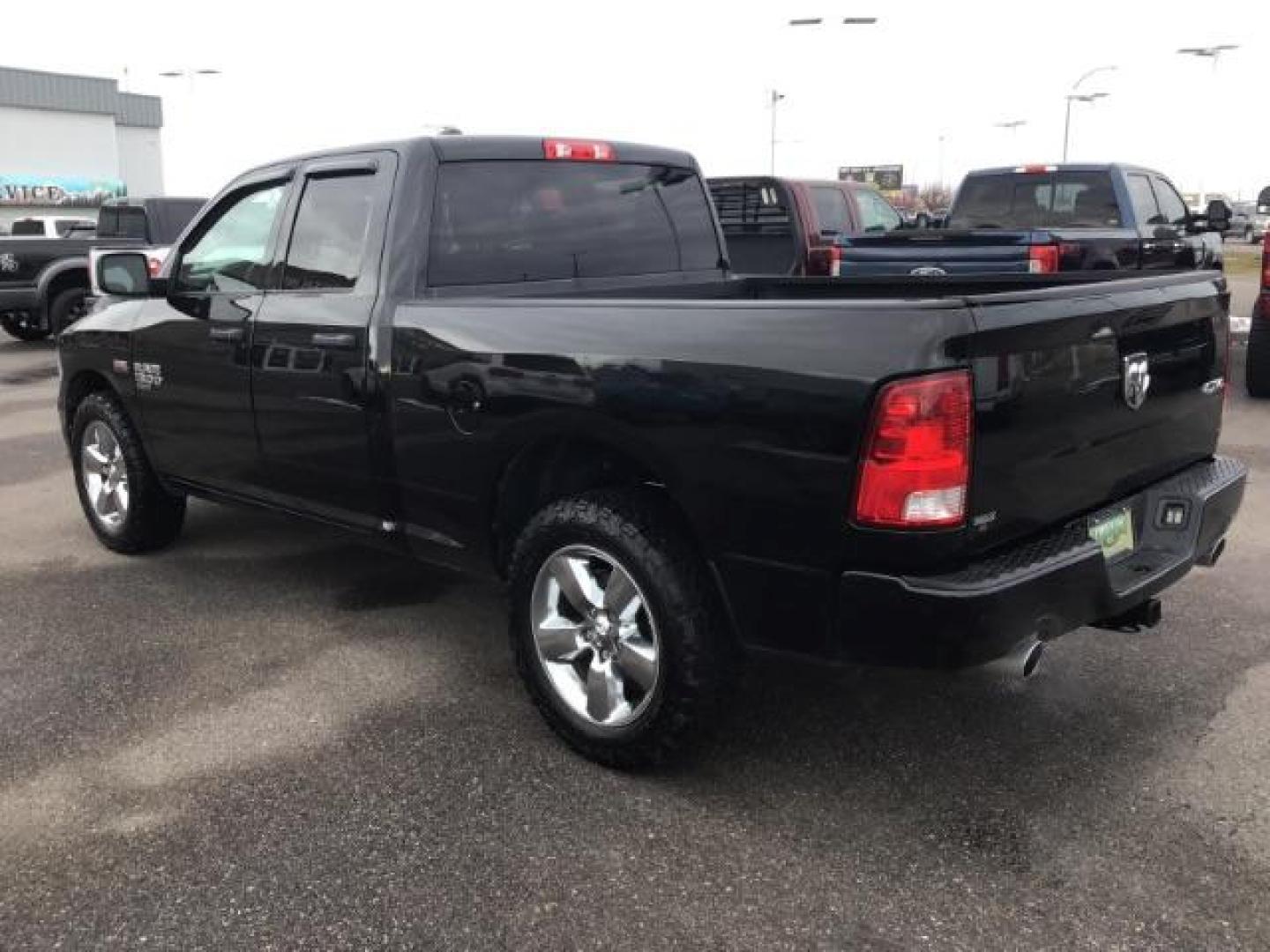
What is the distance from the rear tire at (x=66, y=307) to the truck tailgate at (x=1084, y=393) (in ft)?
44.0

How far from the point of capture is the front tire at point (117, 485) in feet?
16.8

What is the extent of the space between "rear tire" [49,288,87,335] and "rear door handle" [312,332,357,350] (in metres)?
11.5

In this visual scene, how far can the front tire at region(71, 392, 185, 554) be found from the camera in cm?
513

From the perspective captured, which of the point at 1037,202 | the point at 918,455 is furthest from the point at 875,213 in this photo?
the point at 918,455

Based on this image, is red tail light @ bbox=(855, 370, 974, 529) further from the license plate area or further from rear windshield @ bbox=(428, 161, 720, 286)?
rear windshield @ bbox=(428, 161, 720, 286)

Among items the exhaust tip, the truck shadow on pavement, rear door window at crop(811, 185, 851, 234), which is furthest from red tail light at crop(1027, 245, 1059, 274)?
the exhaust tip

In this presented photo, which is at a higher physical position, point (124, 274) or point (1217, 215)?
point (1217, 215)

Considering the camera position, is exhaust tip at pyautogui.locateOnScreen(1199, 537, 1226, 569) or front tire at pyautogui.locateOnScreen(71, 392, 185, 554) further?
front tire at pyautogui.locateOnScreen(71, 392, 185, 554)

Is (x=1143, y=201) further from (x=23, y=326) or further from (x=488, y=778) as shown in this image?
(x=23, y=326)

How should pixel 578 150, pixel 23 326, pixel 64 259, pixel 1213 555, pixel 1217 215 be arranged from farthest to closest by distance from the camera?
pixel 23 326 → pixel 64 259 → pixel 1217 215 → pixel 578 150 → pixel 1213 555

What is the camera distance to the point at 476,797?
3.12 metres

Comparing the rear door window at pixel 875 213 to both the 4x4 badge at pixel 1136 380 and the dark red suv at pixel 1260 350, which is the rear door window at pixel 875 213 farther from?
the 4x4 badge at pixel 1136 380

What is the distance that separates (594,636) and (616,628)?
0.32 ft

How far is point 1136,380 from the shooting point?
3072 millimetres
